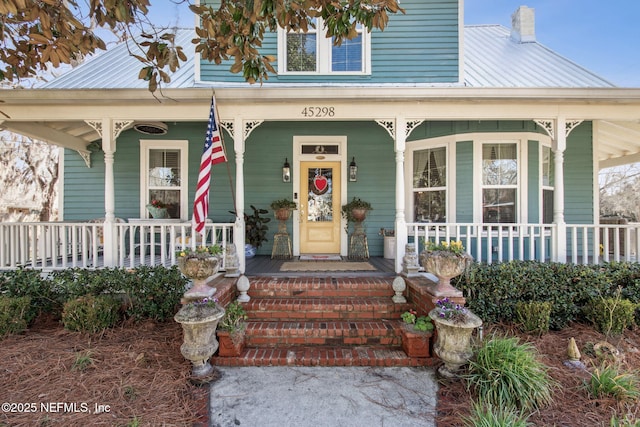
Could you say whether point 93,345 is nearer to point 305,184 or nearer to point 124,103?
point 124,103

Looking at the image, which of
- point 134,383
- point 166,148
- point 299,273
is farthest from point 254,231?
point 134,383

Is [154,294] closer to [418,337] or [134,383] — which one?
[134,383]

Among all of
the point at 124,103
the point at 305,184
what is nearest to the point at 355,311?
the point at 305,184

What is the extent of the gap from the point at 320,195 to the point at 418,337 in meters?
3.73

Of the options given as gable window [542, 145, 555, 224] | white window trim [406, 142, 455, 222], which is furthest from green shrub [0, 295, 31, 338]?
gable window [542, 145, 555, 224]

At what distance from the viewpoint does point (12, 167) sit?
1437 centimetres

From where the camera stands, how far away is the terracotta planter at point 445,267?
124 inches

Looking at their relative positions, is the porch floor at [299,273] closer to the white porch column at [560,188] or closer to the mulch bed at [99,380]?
the mulch bed at [99,380]

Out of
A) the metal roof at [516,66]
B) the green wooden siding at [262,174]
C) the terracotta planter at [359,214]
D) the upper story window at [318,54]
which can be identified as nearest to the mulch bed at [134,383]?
the terracotta planter at [359,214]

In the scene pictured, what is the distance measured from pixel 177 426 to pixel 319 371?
49.7 inches

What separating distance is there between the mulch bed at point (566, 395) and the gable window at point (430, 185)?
2.79m

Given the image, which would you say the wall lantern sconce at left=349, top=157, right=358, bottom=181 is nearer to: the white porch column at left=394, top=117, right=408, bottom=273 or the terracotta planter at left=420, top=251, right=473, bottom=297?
the white porch column at left=394, top=117, right=408, bottom=273

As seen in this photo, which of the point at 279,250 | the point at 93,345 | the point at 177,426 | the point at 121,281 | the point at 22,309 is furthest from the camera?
the point at 279,250

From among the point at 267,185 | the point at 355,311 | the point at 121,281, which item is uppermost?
the point at 267,185
